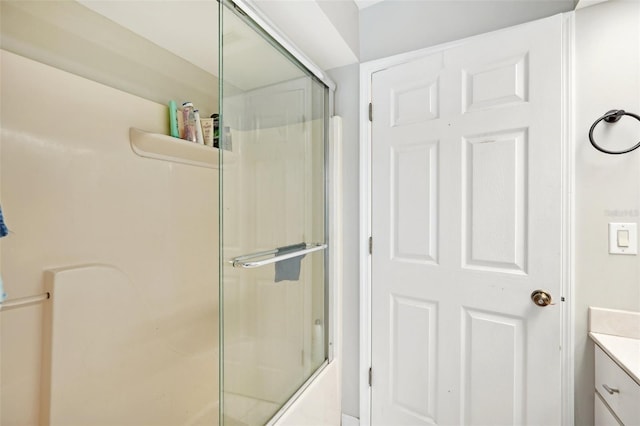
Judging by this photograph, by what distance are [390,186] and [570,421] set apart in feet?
4.16

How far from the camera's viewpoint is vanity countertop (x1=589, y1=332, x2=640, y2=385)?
0.93 meters

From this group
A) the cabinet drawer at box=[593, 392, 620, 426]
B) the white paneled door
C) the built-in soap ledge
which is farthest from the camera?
the built-in soap ledge

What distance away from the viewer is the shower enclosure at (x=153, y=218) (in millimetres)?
1083

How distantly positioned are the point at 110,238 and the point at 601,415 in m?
2.23

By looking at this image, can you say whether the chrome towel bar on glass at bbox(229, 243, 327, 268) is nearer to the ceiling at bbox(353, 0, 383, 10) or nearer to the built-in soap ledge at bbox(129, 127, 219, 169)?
the built-in soap ledge at bbox(129, 127, 219, 169)

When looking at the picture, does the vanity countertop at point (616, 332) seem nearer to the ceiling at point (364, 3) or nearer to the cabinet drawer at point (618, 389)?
the cabinet drawer at point (618, 389)

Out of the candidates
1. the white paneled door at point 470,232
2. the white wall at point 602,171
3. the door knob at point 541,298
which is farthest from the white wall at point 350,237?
the white wall at point 602,171

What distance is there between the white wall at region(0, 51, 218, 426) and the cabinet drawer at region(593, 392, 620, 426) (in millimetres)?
1942

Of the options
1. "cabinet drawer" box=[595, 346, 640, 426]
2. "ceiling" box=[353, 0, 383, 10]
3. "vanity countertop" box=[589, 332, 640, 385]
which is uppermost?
"ceiling" box=[353, 0, 383, 10]

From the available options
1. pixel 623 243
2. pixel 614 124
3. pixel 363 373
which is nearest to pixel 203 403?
pixel 363 373

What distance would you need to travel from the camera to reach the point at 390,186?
1.58 metres

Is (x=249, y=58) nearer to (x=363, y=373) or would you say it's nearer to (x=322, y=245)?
(x=322, y=245)

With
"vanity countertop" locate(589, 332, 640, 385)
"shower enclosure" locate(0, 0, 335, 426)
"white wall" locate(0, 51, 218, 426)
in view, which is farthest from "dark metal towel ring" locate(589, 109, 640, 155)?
"white wall" locate(0, 51, 218, 426)

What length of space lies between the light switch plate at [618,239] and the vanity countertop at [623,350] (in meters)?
0.34
